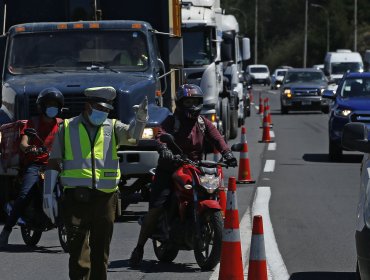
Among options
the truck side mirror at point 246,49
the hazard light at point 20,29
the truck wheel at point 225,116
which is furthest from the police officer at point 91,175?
the truck side mirror at point 246,49

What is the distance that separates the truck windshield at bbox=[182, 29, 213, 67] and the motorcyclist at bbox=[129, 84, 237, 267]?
51.6 ft

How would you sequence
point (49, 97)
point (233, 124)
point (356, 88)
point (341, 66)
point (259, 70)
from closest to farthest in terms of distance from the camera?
point (49, 97)
point (356, 88)
point (233, 124)
point (341, 66)
point (259, 70)

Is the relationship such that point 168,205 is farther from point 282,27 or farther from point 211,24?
point 282,27

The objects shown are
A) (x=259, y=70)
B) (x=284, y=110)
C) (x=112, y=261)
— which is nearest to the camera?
(x=112, y=261)

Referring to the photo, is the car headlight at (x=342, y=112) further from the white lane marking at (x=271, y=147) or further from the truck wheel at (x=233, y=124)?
the truck wheel at (x=233, y=124)

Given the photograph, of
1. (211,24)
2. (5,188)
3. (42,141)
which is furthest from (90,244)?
(211,24)

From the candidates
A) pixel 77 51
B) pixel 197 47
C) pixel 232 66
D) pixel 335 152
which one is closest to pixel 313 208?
pixel 77 51

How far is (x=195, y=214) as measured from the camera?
11289 mm

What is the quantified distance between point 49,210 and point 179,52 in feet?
27.1

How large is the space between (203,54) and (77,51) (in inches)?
442

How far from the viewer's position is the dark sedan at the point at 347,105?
2362cm

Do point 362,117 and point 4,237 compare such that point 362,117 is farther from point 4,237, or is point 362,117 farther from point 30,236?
point 4,237

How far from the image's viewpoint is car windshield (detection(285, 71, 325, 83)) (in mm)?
47000

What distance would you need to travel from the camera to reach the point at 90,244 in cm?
893
